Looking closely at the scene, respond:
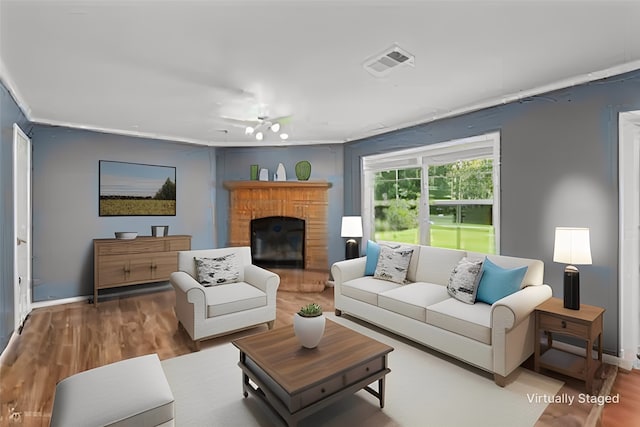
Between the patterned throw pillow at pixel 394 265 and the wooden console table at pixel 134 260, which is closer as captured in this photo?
the patterned throw pillow at pixel 394 265

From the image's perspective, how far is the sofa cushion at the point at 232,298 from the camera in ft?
9.73

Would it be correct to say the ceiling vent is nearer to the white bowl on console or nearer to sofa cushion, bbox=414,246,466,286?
sofa cushion, bbox=414,246,466,286

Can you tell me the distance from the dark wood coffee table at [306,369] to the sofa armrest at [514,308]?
907mm

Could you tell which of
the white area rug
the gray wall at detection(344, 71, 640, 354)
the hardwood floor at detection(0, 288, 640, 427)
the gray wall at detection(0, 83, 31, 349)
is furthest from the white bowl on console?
the gray wall at detection(344, 71, 640, 354)

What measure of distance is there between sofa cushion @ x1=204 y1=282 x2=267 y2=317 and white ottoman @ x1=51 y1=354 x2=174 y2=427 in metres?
1.22

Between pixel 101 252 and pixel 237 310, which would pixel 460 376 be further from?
pixel 101 252

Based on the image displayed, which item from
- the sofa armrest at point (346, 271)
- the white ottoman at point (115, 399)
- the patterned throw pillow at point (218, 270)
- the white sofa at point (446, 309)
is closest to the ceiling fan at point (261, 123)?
the patterned throw pillow at point (218, 270)

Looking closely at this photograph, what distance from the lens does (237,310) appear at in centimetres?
308

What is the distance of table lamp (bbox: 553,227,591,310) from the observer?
2.40m

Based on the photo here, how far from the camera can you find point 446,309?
2.70 meters

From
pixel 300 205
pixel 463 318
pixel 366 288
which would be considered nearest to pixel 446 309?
pixel 463 318

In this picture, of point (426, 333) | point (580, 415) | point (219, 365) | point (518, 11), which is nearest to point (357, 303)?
point (426, 333)

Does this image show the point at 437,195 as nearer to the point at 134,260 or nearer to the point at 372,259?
the point at 372,259

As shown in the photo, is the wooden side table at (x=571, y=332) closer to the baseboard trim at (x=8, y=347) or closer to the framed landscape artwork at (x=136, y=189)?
the baseboard trim at (x=8, y=347)
